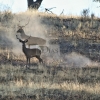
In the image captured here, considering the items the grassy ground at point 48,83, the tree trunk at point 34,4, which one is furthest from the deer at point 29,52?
the tree trunk at point 34,4

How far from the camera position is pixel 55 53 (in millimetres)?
20656

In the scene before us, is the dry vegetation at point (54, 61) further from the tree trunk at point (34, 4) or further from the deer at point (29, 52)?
the tree trunk at point (34, 4)

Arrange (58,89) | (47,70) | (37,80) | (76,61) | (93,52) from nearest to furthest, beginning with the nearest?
(58,89)
(37,80)
(47,70)
(76,61)
(93,52)

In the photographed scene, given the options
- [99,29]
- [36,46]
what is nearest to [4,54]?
[36,46]

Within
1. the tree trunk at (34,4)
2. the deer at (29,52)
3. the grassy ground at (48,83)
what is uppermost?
the tree trunk at (34,4)

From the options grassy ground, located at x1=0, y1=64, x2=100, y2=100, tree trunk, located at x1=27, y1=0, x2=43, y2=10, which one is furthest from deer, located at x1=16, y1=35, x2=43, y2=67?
tree trunk, located at x1=27, y1=0, x2=43, y2=10

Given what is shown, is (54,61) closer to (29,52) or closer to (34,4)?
(29,52)

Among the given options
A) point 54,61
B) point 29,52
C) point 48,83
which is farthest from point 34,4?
point 48,83

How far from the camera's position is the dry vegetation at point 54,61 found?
12562 millimetres

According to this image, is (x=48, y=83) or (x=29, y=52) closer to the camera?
(x=48, y=83)

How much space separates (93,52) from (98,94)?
878cm

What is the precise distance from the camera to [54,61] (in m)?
19.2

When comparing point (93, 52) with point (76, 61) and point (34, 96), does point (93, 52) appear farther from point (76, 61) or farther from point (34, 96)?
point (34, 96)

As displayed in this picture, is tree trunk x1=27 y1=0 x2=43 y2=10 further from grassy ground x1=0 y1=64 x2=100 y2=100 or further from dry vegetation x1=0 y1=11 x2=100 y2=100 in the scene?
grassy ground x1=0 y1=64 x2=100 y2=100
